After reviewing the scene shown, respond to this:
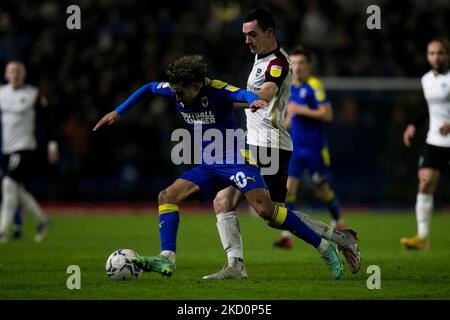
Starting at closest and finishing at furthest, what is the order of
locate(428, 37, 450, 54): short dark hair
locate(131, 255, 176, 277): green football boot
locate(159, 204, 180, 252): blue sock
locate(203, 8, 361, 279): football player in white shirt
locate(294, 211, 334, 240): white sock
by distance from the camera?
locate(131, 255, 176, 277): green football boot → locate(159, 204, 180, 252): blue sock → locate(294, 211, 334, 240): white sock → locate(203, 8, 361, 279): football player in white shirt → locate(428, 37, 450, 54): short dark hair

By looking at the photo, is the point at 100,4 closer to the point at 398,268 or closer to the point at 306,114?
the point at 306,114

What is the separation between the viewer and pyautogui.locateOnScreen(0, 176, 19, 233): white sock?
13166 millimetres

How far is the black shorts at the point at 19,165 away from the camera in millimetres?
13273

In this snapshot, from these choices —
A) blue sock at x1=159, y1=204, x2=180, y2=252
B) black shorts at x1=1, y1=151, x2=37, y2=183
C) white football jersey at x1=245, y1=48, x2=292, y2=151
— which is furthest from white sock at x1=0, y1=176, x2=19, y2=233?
blue sock at x1=159, y1=204, x2=180, y2=252

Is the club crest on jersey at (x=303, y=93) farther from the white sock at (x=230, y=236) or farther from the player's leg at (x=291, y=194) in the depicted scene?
the white sock at (x=230, y=236)

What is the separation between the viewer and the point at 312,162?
43.1 feet

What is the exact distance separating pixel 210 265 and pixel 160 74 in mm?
10644

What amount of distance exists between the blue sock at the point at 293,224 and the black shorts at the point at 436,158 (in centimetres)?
372

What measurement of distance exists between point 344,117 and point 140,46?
484 cm

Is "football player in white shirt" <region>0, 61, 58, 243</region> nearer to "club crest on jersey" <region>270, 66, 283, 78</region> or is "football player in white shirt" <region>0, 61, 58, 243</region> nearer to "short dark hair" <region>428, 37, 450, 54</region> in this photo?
"short dark hair" <region>428, 37, 450, 54</region>

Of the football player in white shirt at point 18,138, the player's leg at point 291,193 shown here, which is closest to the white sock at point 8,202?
the football player in white shirt at point 18,138

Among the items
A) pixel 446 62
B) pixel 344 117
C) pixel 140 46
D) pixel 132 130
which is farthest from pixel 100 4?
pixel 446 62

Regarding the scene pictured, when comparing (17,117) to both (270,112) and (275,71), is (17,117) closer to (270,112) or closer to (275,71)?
(270,112)

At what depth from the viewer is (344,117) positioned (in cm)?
2044
